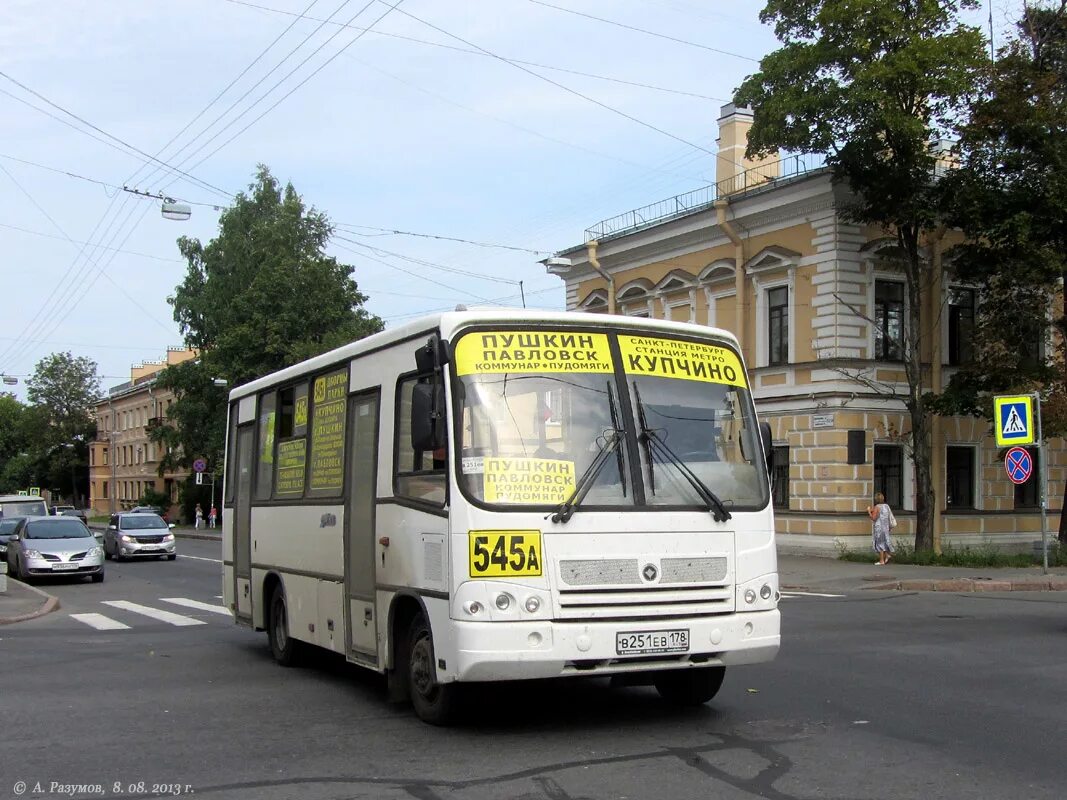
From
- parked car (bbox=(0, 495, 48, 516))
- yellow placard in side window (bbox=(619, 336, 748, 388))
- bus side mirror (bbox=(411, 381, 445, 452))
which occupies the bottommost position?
parked car (bbox=(0, 495, 48, 516))

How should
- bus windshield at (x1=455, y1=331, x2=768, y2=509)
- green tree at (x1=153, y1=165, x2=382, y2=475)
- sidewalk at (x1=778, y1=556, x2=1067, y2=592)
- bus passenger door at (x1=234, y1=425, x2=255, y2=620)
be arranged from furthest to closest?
1. green tree at (x1=153, y1=165, x2=382, y2=475)
2. sidewalk at (x1=778, y1=556, x2=1067, y2=592)
3. bus passenger door at (x1=234, y1=425, x2=255, y2=620)
4. bus windshield at (x1=455, y1=331, x2=768, y2=509)

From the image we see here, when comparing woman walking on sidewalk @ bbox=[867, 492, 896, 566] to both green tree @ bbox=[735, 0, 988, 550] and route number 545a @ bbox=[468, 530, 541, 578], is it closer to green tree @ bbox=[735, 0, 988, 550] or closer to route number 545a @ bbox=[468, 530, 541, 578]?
green tree @ bbox=[735, 0, 988, 550]

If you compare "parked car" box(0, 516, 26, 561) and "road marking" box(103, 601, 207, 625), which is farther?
"parked car" box(0, 516, 26, 561)

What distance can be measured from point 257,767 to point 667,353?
381 cm

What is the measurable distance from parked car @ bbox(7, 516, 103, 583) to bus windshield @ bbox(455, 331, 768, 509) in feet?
66.6

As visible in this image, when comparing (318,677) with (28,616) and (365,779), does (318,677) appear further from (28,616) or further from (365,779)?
(28,616)

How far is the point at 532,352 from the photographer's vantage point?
25.9 ft

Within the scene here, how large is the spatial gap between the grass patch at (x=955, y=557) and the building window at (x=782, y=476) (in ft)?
8.05

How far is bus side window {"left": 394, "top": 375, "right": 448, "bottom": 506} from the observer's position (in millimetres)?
→ 7680

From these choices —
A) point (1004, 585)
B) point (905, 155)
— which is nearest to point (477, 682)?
point (1004, 585)

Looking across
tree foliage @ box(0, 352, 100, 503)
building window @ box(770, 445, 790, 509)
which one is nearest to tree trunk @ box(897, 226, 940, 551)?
building window @ box(770, 445, 790, 509)

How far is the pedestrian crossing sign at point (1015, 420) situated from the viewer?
872 inches

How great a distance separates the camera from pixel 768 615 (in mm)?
7992

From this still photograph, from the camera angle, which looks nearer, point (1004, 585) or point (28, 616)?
point (28, 616)
